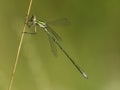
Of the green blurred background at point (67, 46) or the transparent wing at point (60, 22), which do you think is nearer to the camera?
the transparent wing at point (60, 22)

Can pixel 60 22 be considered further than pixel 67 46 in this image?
No

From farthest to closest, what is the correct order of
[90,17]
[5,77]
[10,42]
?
1. [90,17]
2. [10,42]
3. [5,77]

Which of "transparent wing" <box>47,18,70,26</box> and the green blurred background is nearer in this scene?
"transparent wing" <box>47,18,70,26</box>

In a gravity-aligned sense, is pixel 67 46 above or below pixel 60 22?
below

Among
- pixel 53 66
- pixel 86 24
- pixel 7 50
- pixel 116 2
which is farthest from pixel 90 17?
pixel 7 50

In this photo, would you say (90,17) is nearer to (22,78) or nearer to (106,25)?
(106,25)

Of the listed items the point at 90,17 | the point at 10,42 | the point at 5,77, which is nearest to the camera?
the point at 5,77

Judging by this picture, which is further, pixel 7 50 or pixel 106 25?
pixel 106 25

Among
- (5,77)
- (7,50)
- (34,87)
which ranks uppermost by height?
(7,50)
